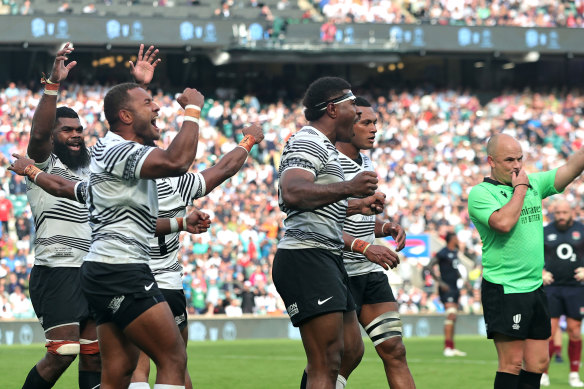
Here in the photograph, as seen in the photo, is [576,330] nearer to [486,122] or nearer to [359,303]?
[359,303]

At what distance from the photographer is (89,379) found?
340 inches

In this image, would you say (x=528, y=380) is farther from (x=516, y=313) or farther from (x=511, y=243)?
(x=511, y=243)

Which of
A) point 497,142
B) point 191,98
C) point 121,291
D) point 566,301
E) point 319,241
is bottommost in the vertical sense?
point 566,301

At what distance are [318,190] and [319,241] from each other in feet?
2.24

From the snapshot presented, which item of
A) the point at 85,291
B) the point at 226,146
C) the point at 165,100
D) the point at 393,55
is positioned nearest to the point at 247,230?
the point at 226,146

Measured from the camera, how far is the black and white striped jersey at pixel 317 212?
7.24 metres

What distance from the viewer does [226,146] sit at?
2998 centimetres

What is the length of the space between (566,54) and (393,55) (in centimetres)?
600

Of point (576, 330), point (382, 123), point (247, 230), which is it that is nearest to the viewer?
point (576, 330)

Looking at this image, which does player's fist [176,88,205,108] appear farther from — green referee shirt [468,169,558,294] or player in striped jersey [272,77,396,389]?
green referee shirt [468,169,558,294]

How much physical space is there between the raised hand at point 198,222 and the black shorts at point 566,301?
319 inches

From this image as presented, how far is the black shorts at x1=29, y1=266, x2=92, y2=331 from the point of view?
8.88m

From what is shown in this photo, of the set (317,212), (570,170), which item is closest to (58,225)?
(317,212)

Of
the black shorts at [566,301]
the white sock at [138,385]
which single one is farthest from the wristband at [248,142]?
the black shorts at [566,301]
